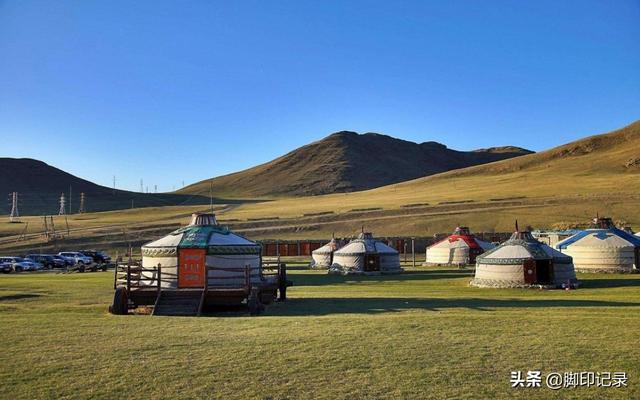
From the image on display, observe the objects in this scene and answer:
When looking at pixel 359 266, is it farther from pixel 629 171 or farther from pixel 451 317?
pixel 629 171

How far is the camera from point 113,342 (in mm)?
11250

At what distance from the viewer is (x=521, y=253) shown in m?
25.5

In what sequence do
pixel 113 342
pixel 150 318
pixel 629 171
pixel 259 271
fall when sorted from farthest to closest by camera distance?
pixel 629 171, pixel 259 271, pixel 150 318, pixel 113 342

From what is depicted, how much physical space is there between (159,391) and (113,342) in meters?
3.58

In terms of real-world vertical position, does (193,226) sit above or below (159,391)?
above

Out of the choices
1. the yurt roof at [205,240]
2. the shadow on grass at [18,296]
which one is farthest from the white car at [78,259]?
the yurt roof at [205,240]

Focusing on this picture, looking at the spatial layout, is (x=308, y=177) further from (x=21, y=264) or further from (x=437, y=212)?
(x=21, y=264)

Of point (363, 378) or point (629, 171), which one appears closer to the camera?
point (363, 378)

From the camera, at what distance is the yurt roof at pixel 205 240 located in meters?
20.0

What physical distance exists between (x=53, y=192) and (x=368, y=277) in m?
139

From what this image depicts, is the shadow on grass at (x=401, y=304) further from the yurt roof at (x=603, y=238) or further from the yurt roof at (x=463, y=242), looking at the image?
the yurt roof at (x=463, y=242)

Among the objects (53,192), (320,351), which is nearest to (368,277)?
(320,351)

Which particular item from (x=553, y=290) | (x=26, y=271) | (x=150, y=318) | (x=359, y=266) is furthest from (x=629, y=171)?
(x=150, y=318)

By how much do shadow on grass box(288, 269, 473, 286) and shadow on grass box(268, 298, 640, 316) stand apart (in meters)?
9.32
